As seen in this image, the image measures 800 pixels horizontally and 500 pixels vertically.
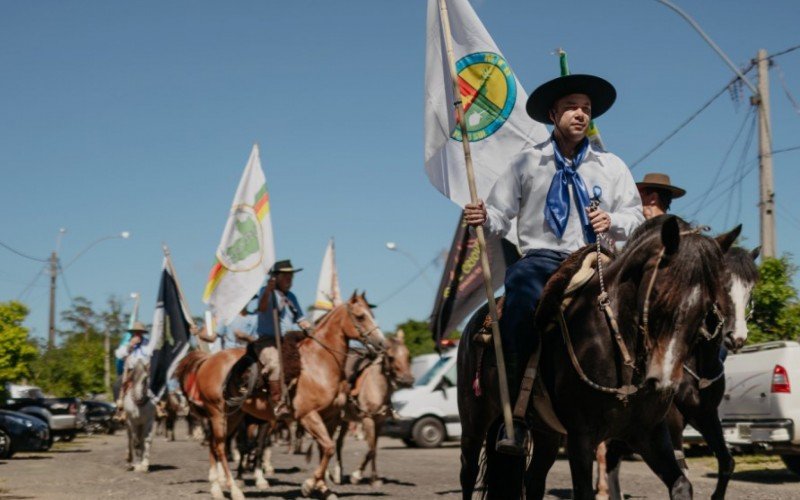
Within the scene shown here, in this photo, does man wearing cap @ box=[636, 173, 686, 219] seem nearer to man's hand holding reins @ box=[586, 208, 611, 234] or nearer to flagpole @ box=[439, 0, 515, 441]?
flagpole @ box=[439, 0, 515, 441]

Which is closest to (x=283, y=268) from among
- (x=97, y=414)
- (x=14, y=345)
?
(x=14, y=345)

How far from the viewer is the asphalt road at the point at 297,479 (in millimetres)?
13469

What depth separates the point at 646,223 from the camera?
17.5 feet

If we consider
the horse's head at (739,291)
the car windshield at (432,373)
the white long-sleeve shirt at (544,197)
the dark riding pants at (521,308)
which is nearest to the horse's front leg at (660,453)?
the dark riding pants at (521,308)

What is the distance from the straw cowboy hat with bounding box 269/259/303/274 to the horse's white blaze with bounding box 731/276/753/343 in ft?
22.3

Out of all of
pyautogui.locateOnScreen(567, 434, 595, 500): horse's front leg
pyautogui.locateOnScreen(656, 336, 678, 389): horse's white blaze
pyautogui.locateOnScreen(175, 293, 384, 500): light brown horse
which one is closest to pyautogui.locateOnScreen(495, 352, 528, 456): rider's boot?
pyautogui.locateOnScreen(567, 434, 595, 500): horse's front leg

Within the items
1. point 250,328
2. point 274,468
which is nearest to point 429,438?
point 274,468

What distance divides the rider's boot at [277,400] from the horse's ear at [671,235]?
919 cm

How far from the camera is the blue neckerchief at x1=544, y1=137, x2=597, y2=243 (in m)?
6.25

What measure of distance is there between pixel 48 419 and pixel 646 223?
27391 mm

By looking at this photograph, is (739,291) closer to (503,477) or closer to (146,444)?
(503,477)

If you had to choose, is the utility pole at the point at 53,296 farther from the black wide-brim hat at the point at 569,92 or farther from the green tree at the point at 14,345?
the black wide-brim hat at the point at 569,92

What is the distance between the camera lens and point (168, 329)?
59.5 feet

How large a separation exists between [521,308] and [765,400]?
8.41 metres
